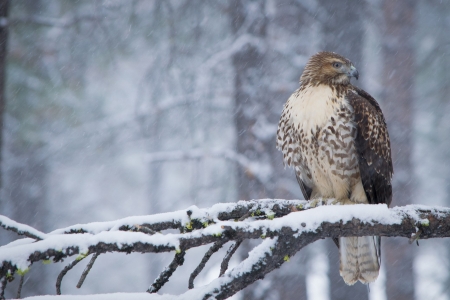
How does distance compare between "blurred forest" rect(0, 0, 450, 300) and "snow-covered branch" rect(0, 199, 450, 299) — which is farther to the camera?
"blurred forest" rect(0, 0, 450, 300)

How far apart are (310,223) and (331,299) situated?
6.35 meters

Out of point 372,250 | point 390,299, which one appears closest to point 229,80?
point 390,299

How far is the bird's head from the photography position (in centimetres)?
460

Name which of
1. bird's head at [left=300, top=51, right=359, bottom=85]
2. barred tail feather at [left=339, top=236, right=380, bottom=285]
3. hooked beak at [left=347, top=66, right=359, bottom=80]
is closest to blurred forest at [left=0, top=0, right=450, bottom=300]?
bird's head at [left=300, top=51, right=359, bottom=85]

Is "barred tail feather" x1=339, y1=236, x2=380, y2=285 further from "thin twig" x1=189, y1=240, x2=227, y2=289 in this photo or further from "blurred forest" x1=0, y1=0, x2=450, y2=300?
"blurred forest" x1=0, y1=0, x2=450, y2=300

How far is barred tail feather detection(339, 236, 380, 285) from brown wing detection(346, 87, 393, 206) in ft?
1.37

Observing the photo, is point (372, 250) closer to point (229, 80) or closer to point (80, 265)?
point (229, 80)

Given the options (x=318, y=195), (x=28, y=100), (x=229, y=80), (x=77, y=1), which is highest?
(x=77, y=1)

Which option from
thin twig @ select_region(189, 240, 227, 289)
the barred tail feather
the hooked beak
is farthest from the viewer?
the hooked beak

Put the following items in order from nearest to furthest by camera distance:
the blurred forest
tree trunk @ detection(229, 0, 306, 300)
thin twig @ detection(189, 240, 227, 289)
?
thin twig @ detection(189, 240, 227, 289)
tree trunk @ detection(229, 0, 306, 300)
the blurred forest

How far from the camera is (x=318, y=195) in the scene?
4750 mm

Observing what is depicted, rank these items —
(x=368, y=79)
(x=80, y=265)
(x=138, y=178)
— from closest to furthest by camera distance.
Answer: (x=368, y=79)
(x=138, y=178)
(x=80, y=265)

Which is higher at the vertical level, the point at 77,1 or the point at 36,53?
the point at 77,1

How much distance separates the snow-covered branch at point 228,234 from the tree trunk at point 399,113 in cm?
592
